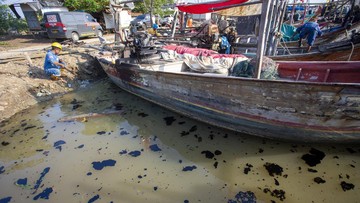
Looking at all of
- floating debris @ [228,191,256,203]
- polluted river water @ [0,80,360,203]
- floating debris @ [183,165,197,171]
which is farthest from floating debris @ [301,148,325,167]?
floating debris @ [183,165,197,171]

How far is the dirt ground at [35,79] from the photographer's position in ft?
18.9

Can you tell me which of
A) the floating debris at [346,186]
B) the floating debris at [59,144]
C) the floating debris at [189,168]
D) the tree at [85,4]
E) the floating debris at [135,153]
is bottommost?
the floating debris at [59,144]

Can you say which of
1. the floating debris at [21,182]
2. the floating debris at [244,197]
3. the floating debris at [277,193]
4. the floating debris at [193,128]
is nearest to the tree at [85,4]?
the floating debris at [193,128]

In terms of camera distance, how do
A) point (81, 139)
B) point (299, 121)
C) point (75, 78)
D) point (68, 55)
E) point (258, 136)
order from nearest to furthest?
point (299, 121) → point (258, 136) → point (81, 139) → point (75, 78) → point (68, 55)

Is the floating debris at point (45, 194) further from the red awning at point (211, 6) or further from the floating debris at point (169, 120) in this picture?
the red awning at point (211, 6)

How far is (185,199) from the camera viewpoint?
279 cm

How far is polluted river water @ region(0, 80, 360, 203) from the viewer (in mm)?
2836

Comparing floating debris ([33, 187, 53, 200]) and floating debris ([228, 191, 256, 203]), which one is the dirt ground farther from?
floating debris ([228, 191, 256, 203])

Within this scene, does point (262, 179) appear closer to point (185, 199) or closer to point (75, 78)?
point (185, 199)

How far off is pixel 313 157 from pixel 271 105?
112 centimetres

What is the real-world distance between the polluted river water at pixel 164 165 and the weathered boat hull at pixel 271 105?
313 millimetres

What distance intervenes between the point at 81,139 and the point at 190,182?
104 inches

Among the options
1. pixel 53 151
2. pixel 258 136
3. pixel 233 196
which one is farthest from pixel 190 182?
pixel 53 151

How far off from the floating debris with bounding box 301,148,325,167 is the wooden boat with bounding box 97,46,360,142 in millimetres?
225
